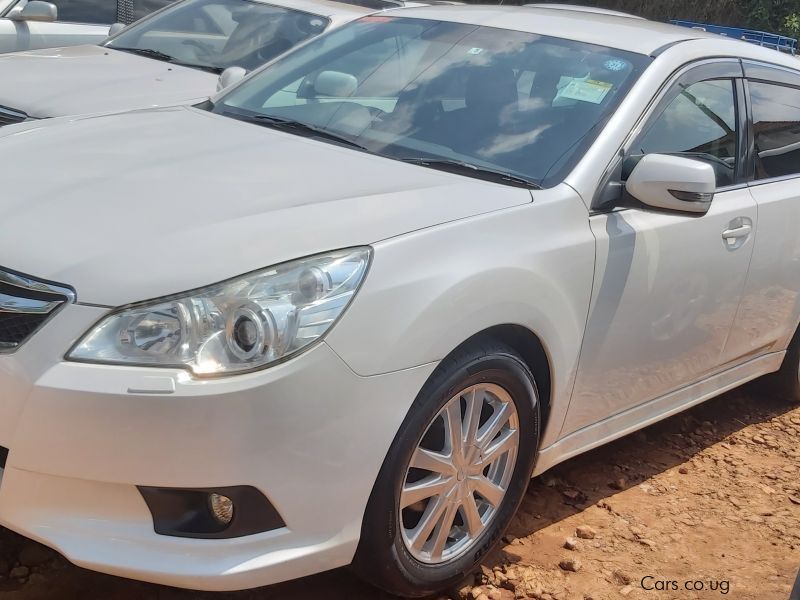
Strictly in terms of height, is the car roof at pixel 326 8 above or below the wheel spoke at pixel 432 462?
above

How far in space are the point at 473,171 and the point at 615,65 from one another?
744 mm

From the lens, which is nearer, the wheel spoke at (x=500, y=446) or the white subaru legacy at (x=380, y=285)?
the white subaru legacy at (x=380, y=285)

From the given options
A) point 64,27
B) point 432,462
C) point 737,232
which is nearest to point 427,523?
point 432,462

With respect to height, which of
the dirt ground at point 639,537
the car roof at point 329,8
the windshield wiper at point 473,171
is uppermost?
the windshield wiper at point 473,171

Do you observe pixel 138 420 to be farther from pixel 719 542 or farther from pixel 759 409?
pixel 759 409

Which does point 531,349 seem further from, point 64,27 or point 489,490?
point 64,27

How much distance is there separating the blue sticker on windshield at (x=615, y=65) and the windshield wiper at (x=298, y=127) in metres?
0.90

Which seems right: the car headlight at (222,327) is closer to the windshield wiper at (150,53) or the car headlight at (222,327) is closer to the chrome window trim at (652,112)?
the chrome window trim at (652,112)

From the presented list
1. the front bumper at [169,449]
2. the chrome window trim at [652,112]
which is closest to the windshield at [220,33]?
the chrome window trim at [652,112]

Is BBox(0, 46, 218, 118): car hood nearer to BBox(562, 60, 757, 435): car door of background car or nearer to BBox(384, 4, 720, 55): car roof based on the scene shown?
BBox(384, 4, 720, 55): car roof

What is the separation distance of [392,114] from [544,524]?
151 centimetres

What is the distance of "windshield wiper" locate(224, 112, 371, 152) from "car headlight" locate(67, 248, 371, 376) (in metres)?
1.10

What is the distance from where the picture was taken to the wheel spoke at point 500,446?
3.09 metres

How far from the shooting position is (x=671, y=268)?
3.59 metres
